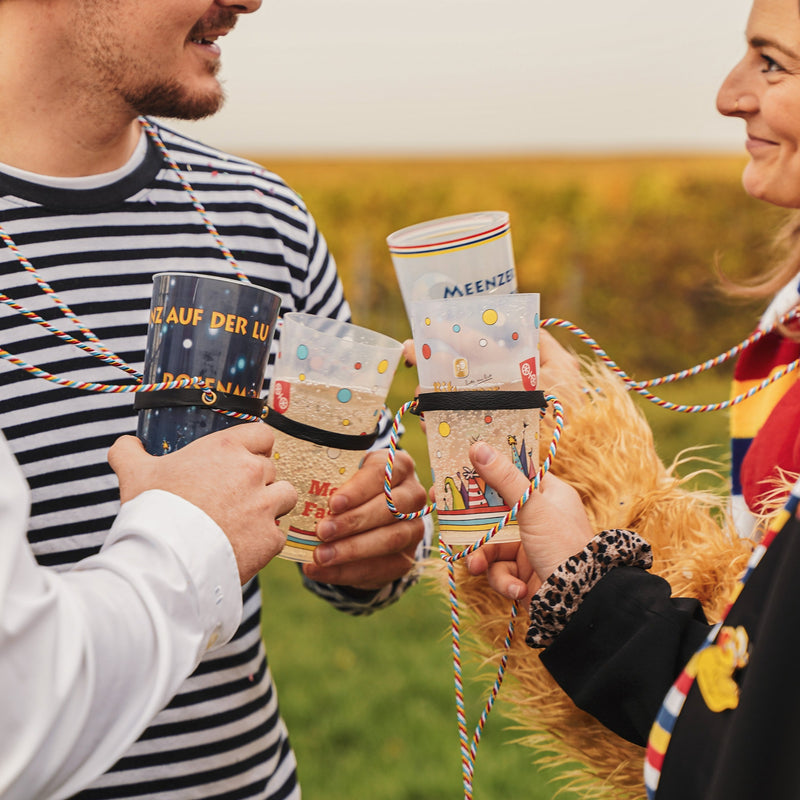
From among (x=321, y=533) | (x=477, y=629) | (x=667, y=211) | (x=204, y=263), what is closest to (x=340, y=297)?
(x=204, y=263)

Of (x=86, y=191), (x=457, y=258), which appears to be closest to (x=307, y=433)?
(x=457, y=258)

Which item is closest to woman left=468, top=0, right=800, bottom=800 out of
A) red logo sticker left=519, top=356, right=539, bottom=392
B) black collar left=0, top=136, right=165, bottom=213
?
red logo sticker left=519, top=356, right=539, bottom=392

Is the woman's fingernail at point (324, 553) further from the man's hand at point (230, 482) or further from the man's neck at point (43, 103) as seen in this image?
the man's neck at point (43, 103)

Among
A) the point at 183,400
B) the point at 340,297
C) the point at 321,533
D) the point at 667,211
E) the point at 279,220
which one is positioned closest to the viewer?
the point at 183,400

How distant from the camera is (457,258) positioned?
131cm

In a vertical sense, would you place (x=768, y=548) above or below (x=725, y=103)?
below

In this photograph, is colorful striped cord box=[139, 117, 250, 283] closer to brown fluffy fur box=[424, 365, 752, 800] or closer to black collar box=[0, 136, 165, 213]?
black collar box=[0, 136, 165, 213]

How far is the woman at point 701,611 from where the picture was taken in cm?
89

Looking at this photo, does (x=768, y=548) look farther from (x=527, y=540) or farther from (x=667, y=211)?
(x=667, y=211)

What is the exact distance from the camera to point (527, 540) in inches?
49.9

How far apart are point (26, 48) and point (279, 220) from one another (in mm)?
564

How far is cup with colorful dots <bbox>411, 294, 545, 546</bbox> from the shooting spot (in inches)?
47.9

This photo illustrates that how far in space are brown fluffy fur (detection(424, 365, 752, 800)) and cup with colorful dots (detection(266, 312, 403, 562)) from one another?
0.32m

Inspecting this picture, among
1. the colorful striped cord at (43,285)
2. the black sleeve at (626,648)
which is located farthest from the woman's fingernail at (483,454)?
the colorful striped cord at (43,285)
